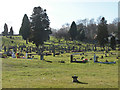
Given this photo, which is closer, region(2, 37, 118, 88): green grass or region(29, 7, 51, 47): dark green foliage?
region(2, 37, 118, 88): green grass

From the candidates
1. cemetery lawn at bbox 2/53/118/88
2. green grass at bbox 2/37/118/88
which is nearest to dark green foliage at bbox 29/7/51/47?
green grass at bbox 2/37/118/88

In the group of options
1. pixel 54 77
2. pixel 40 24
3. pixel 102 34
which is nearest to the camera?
pixel 54 77

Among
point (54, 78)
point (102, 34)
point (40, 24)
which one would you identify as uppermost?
point (40, 24)

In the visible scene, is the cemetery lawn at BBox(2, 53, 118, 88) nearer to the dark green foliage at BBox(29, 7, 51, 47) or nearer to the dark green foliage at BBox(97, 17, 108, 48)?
the dark green foliage at BBox(29, 7, 51, 47)

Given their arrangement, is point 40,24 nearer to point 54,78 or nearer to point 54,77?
point 54,77

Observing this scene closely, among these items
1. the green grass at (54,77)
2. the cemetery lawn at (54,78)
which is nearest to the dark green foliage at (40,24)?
the green grass at (54,77)

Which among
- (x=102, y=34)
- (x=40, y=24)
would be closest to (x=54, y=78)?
(x=40, y=24)

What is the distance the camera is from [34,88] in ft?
33.2

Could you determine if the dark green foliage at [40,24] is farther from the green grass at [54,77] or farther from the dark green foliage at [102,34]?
the green grass at [54,77]

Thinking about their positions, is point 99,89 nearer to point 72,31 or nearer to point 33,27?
point 33,27

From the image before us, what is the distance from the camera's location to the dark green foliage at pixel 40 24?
46.1m

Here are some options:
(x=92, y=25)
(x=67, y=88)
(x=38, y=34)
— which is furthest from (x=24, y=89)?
(x=92, y=25)

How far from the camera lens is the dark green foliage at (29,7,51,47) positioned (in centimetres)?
4609

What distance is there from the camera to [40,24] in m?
46.3
